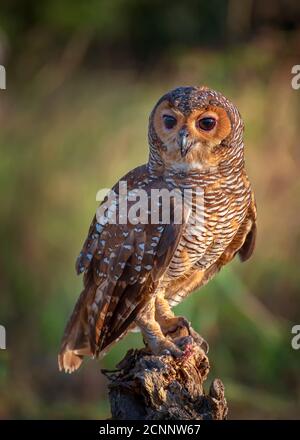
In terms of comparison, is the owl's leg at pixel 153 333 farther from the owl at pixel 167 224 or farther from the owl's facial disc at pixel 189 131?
the owl's facial disc at pixel 189 131

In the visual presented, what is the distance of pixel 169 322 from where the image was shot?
3.88 metres

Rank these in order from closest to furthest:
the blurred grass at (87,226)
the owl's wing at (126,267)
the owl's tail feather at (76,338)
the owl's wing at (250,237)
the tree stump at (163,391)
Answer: the tree stump at (163,391) < the owl's wing at (126,267) < the owl's tail feather at (76,338) < the owl's wing at (250,237) < the blurred grass at (87,226)

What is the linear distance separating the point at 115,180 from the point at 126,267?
3.25 meters

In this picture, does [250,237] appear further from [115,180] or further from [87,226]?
[87,226]

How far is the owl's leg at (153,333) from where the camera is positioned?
142 inches

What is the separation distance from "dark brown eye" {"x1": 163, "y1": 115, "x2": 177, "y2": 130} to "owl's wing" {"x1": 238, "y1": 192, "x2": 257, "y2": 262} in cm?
58

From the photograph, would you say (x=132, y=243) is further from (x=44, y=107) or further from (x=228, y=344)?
(x=44, y=107)

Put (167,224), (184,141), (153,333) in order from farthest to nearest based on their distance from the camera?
(153,333) → (167,224) → (184,141)

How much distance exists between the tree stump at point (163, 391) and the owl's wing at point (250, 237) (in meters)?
0.71

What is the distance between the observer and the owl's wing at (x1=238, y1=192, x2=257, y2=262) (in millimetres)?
3928

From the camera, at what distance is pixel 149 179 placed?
3.68 m

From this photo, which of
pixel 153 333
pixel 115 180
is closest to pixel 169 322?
pixel 153 333

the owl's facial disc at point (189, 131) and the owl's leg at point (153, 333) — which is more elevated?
the owl's facial disc at point (189, 131)

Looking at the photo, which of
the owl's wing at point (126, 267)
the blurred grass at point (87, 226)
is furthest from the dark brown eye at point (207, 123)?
the blurred grass at point (87, 226)
